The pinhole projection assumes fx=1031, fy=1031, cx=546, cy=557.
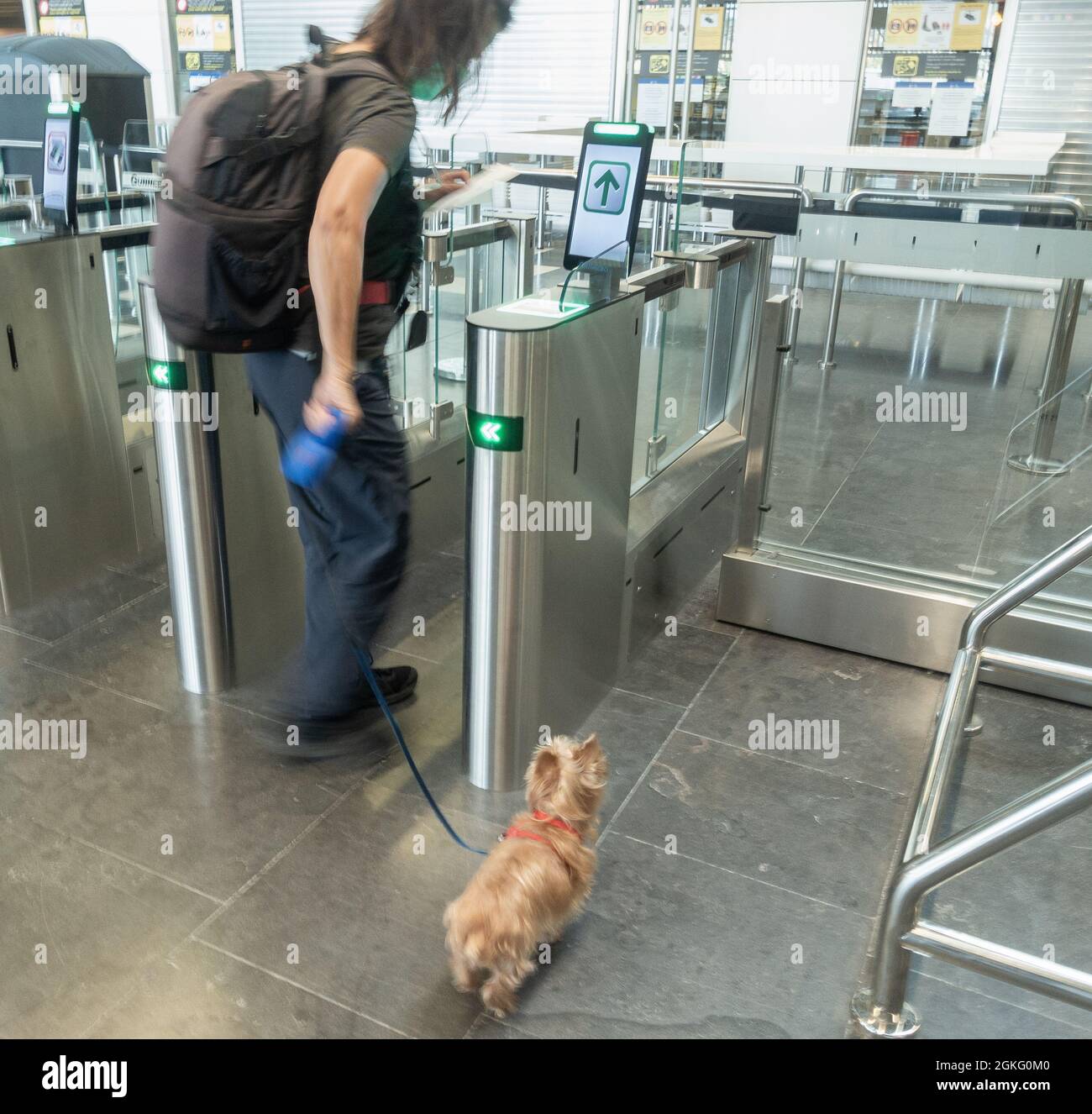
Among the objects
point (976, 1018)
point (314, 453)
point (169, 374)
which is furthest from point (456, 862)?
point (169, 374)

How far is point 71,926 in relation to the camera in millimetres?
1756

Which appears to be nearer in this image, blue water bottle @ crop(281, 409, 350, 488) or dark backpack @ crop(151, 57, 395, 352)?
dark backpack @ crop(151, 57, 395, 352)

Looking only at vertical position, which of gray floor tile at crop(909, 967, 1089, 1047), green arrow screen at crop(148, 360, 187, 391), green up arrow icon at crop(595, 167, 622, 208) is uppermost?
green up arrow icon at crop(595, 167, 622, 208)

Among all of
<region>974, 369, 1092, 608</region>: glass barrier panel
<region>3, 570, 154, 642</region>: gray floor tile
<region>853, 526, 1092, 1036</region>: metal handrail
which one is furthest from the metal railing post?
<region>3, 570, 154, 642</region>: gray floor tile

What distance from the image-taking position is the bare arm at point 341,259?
1650mm

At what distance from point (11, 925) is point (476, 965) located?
0.82 meters

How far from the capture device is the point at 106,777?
7.06 feet

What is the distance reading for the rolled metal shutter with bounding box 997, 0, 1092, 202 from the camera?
6.16m

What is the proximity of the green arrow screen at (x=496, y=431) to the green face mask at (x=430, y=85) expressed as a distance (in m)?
0.55

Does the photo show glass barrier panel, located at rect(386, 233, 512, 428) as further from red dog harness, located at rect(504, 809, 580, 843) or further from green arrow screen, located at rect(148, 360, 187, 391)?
red dog harness, located at rect(504, 809, 580, 843)

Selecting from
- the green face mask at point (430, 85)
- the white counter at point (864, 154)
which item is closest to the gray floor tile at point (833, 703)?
the green face mask at point (430, 85)

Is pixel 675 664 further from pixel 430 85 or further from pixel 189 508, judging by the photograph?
pixel 430 85

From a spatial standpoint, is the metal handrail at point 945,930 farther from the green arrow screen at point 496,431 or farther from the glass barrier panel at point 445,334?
the glass barrier panel at point 445,334

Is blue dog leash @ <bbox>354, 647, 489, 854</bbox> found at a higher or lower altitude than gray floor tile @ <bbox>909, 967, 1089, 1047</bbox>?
higher
